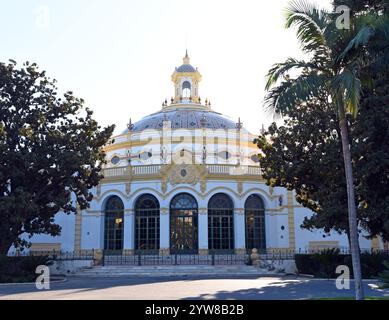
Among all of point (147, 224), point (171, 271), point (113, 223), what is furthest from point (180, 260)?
point (113, 223)

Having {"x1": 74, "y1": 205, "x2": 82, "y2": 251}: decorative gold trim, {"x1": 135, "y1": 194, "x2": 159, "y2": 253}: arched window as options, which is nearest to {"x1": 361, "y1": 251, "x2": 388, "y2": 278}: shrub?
{"x1": 135, "y1": 194, "x2": 159, "y2": 253}: arched window

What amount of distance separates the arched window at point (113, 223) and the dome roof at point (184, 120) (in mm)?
11867

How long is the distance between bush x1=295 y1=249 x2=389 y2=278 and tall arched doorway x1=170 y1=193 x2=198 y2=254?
1122 centimetres

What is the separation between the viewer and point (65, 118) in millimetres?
25625

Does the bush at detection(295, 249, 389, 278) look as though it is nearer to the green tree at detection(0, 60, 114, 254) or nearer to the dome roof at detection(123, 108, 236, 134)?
the green tree at detection(0, 60, 114, 254)

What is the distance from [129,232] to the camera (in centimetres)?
3659

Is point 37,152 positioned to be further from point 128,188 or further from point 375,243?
point 375,243

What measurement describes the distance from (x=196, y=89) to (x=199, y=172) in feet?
67.6

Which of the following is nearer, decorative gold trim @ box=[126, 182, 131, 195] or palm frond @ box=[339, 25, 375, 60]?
palm frond @ box=[339, 25, 375, 60]

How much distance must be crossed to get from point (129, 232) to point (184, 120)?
658 inches

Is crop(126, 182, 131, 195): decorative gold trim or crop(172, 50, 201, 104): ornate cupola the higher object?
crop(172, 50, 201, 104): ornate cupola

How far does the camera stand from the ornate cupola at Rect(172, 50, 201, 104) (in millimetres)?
54069

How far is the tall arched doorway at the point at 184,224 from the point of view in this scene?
36.0 meters
